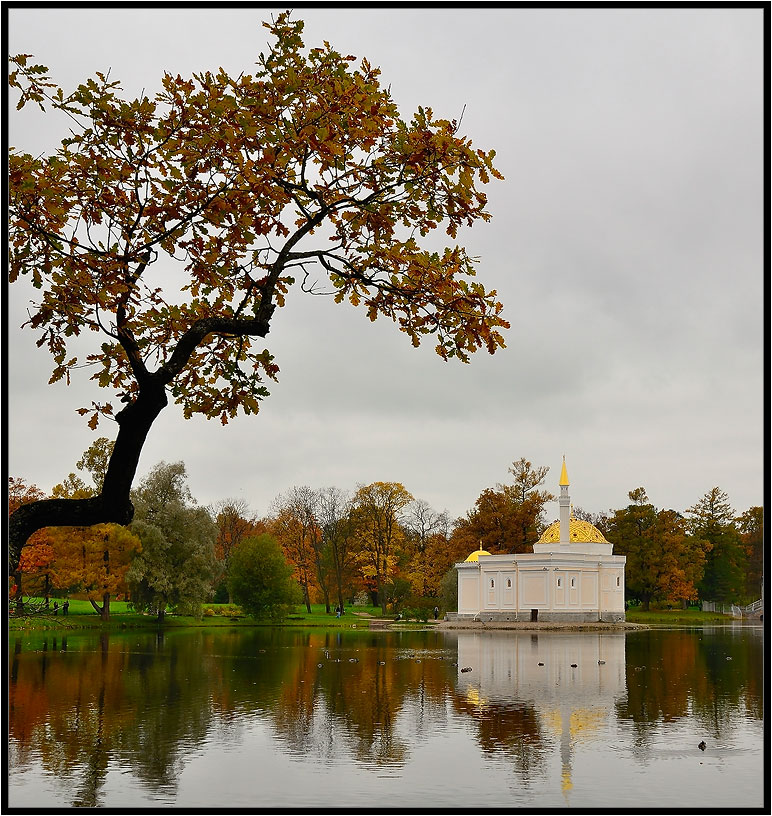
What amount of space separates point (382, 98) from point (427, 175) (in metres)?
0.56

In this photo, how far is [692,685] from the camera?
25.0 metres

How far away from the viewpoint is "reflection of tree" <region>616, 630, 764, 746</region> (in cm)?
1930

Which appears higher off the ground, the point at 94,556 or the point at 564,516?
the point at 564,516

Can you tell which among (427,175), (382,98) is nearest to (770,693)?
(427,175)

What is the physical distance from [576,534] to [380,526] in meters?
14.9

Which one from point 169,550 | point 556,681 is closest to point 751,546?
point 169,550

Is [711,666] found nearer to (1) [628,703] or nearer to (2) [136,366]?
(1) [628,703]

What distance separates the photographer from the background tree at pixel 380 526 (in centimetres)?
7438

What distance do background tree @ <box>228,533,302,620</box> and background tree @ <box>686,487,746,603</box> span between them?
42180 mm

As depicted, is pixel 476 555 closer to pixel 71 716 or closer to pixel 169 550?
pixel 169 550

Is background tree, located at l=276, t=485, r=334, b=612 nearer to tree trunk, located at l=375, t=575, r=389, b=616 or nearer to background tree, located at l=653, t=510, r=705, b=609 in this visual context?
tree trunk, located at l=375, t=575, r=389, b=616

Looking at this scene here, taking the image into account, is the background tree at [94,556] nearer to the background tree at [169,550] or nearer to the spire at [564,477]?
the background tree at [169,550]

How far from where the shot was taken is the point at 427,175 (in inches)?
245

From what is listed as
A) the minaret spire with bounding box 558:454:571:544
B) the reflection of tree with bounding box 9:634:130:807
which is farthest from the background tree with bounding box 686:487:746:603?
the reflection of tree with bounding box 9:634:130:807
